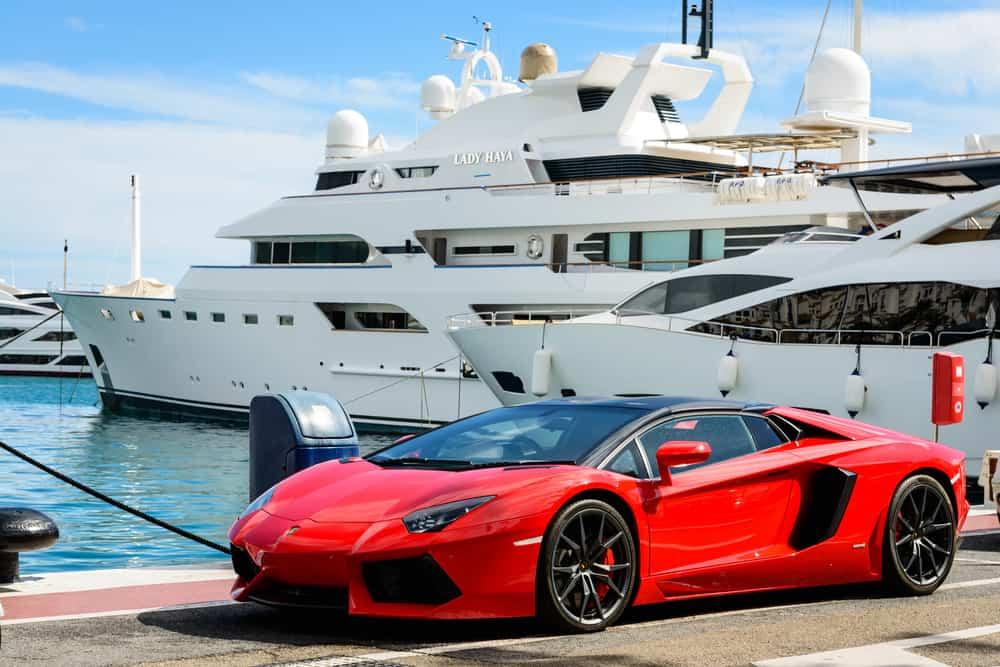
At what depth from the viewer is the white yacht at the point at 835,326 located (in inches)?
751

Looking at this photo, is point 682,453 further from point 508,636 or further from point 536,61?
point 536,61

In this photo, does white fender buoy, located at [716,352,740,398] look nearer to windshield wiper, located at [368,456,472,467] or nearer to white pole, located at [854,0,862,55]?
white pole, located at [854,0,862,55]

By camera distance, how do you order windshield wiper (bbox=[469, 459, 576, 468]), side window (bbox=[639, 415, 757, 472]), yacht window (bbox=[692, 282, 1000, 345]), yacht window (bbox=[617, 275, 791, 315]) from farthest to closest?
yacht window (bbox=[617, 275, 791, 315])
yacht window (bbox=[692, 282, 1000, 345])
side window (bbox=[639, 415, 757, 472])
windshield wiper (bbox=[469, 459, 576, 468])

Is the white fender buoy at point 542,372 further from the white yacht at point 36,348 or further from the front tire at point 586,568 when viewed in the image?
the white yacht at point 36,348

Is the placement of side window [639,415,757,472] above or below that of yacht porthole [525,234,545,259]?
below

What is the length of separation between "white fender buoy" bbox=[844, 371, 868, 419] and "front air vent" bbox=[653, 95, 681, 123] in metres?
14.4

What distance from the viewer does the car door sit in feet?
20.3

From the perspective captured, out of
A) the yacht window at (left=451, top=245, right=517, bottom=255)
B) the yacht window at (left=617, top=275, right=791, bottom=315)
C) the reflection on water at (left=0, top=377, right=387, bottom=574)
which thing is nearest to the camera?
the reflection on water at (left=0, top=377, right=387, bottom=574)

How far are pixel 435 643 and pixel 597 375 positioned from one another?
16.9 m

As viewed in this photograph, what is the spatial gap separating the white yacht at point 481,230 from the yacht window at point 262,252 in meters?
0.05

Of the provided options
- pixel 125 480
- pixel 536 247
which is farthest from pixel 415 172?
pixel 125 480

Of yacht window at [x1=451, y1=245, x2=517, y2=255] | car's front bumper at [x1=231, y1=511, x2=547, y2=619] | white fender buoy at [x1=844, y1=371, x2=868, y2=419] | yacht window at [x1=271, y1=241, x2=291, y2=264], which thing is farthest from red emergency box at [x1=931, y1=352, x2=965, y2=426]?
yacht window at [x1=271, y1=241, x2=291, y2=264]

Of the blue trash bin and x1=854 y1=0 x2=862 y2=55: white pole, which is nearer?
the blue trash bin

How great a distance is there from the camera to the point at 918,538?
283 inches
